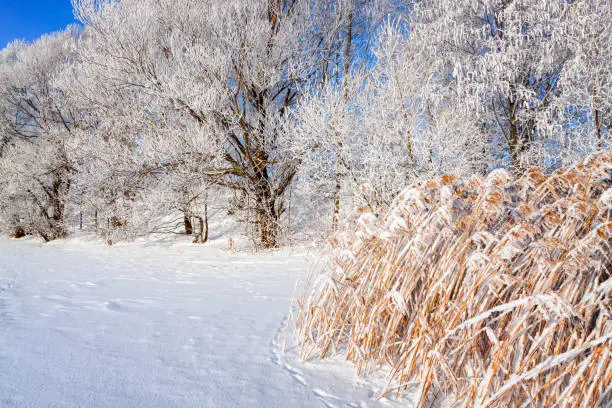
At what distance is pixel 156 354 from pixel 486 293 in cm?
164

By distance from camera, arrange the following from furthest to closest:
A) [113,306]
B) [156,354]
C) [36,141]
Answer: [36,141] → [113,306] → [156,354]

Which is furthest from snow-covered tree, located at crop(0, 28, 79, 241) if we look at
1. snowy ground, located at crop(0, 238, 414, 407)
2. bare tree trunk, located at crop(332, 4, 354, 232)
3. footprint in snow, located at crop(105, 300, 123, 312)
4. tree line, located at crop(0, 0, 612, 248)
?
footprint in snow, located at crop(105, 300, 123, 312)

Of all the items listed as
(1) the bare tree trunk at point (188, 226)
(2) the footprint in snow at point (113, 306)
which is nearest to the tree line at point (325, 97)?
(1) the bare tree trunk at point (188, 226)

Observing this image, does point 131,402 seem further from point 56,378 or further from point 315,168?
point 315,168

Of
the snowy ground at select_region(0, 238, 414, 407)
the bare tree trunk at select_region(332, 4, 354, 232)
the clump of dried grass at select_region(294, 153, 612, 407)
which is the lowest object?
the snowy ground at select_region(0, 238, 414, 407)

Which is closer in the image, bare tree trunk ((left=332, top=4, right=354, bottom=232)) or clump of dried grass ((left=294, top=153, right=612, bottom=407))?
clump of dried grass ((left=294, top=153, right=612, bottom=407))

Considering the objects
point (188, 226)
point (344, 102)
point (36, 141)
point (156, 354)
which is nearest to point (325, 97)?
point (344, 102)

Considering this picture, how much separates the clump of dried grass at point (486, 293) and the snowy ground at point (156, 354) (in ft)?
0.88

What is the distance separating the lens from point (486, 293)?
1472mm

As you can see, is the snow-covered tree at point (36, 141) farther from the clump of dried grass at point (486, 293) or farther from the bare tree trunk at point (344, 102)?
the clump of dried grass at point (486, 293)

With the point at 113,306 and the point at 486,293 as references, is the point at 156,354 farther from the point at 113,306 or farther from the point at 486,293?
the point at 486,293

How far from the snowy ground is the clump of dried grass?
267 mm

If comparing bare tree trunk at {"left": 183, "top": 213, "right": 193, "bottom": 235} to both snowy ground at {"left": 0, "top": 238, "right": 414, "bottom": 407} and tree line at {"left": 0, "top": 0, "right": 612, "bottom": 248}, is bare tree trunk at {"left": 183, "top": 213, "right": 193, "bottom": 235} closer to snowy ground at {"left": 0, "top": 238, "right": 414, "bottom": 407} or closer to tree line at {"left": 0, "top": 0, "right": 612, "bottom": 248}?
tree line at {"left": 0, "top": 0, "right": 612, "bottom": 248}

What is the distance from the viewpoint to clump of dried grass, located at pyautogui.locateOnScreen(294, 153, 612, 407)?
121 centimetres
